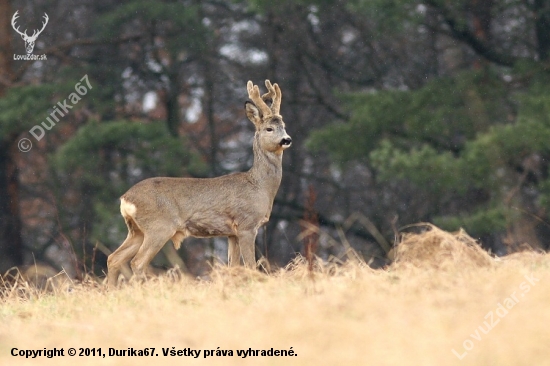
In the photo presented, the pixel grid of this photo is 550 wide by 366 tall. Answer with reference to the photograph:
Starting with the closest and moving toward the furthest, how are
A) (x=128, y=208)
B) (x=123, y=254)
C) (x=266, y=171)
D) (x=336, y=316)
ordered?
(x=336, y=316) < (x=128, y=208) < (x=123, y=254) < (x=266, y=171)

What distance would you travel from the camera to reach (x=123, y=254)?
10.5 metres

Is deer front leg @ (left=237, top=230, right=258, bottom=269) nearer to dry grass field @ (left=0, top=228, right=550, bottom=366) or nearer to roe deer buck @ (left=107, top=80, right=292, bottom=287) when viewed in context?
roe deer buck @ (left=107, top=80, right=292, bottom=287)

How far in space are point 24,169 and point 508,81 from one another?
11.5m

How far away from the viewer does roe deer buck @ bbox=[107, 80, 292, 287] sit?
10.3 metres

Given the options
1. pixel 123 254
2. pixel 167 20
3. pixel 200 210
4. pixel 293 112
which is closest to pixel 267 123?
pixel 200 210

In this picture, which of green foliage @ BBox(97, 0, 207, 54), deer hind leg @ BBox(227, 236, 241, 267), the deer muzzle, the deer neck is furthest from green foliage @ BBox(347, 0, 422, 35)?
deer hind leg @ BBox(227, 236, 241, 267)

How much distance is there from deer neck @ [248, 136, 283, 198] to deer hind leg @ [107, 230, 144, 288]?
1328 millimetres

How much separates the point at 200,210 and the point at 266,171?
88 centimetres

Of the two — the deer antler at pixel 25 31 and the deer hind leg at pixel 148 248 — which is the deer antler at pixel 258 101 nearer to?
the deer hind leg at pixel 148 248

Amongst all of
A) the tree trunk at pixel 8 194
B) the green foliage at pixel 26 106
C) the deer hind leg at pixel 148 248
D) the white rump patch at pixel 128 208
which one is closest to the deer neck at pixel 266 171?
the deer hind leg at pixel 148 248

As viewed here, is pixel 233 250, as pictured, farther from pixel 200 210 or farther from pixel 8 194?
pixel 8 194

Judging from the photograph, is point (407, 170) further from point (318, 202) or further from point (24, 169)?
point (24, 169)

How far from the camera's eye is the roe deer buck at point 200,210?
10320 millimetres

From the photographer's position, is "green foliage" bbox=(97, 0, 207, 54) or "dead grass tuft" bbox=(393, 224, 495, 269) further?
"green foliage" bbox=(97, 0, 207, 54)
